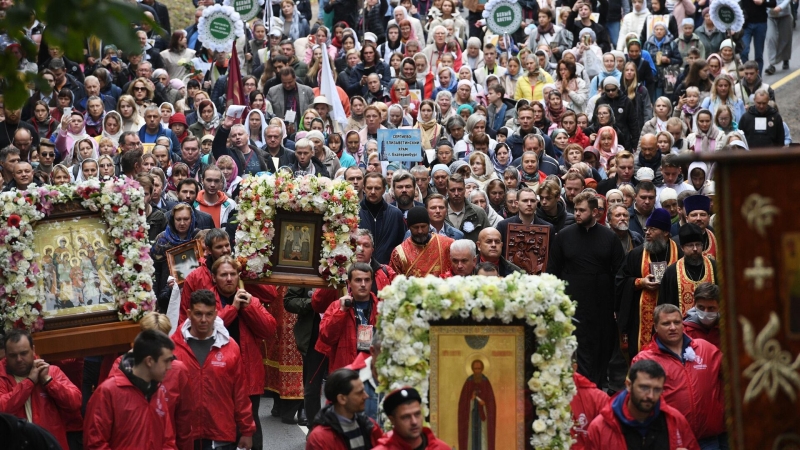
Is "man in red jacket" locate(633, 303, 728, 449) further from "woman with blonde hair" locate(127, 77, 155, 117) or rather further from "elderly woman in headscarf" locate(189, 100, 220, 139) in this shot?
"woman with blonde hair" locate(127, 77, 155, 117)

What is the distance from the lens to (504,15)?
2486 centimetres

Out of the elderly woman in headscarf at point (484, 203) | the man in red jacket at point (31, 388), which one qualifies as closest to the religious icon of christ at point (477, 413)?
the man in red jacket at point (31, 388)

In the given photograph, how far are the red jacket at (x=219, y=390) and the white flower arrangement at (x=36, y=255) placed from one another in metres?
0.56

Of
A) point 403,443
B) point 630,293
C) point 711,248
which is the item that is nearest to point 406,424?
point 403,443

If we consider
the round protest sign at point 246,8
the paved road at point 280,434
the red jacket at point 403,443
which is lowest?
the paved road at point 280,434

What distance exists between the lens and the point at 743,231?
631cm

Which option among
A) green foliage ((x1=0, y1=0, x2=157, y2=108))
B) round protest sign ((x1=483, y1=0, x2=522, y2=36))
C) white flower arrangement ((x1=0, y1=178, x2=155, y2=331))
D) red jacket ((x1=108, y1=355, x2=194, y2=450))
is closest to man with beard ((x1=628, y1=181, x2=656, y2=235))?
white flower arrangement ((x1=0, y1=178, x2=155, y2=331))

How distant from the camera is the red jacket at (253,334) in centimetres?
1238

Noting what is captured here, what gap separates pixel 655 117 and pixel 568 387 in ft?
42.5

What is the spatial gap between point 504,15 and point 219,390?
14739 millimetres

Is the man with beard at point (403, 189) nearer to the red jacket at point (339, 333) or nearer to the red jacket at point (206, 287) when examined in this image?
the red jacket at point (206, 287)

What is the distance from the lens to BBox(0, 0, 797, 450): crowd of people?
34.7 ft

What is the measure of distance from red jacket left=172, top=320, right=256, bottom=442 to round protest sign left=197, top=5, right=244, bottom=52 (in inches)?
443

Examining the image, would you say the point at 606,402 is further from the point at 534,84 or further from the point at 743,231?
the point at 534,84
